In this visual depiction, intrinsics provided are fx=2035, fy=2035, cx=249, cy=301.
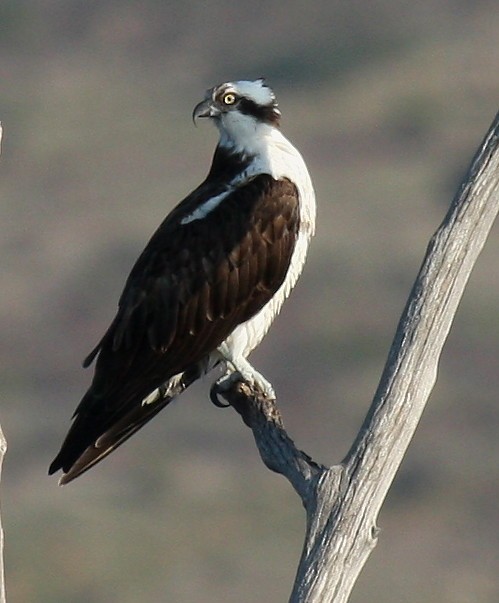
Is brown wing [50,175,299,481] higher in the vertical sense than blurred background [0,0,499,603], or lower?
lower

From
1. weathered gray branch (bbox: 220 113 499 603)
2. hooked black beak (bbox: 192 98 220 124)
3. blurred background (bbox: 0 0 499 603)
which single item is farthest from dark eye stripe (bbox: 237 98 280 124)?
blurred background (bbox: 0 0 499 603)

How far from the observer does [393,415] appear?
695cm

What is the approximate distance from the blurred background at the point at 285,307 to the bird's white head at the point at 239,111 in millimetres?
8099

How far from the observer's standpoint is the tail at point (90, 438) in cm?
857

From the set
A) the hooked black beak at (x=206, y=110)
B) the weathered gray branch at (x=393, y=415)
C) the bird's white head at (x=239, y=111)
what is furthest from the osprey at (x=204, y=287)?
the weathered gray branch at (x=393, y=415)

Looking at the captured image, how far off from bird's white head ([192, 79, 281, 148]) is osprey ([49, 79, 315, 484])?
0.65ft

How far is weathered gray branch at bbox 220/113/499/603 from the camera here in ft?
22.2

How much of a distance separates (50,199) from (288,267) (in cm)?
2604

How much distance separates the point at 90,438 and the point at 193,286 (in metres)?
0.89

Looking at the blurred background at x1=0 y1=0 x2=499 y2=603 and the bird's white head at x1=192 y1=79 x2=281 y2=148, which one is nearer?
the bird's white head at x1=192 y1=79 x2=281 y2=148

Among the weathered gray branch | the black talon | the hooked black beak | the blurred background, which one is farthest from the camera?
the blurred background

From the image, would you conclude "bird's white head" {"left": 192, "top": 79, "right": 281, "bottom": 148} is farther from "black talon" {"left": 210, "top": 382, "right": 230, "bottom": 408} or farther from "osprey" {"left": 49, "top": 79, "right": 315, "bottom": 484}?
"black talon" {"left": 210, "top": 382, "right": 230, "bottom": 408}

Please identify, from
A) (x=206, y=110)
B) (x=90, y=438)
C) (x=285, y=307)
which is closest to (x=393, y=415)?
(x=90, y=438)

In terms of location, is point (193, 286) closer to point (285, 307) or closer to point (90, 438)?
point (90, 438)
